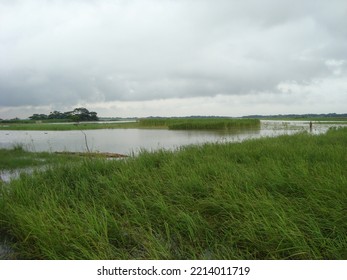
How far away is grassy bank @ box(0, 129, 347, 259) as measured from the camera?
2.81 meters

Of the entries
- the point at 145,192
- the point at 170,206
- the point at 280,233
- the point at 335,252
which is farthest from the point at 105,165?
the point at 335,252

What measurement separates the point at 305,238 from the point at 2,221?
4449 millimetres

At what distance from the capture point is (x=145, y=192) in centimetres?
475

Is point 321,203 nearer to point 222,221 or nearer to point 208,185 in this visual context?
point 222,221

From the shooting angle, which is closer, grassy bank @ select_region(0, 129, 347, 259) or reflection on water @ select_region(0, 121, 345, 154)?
grassy bank @ select_region(0, 129, 347, 259)

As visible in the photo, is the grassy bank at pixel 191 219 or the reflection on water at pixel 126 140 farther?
the reflection on water at pixel 126 140

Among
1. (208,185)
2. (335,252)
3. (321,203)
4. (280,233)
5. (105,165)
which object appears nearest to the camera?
(335,252)

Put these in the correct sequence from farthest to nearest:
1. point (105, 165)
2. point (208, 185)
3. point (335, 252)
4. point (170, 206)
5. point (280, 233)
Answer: point (105, 165), point (208, 185), point (170, 206), point (280, 233), point (335, 252)

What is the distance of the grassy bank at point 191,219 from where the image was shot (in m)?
2.81

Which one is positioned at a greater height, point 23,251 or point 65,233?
point 65,233

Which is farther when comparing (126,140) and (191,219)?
(126,140)

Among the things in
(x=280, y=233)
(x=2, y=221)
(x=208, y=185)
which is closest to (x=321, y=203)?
(x=280, y=233)

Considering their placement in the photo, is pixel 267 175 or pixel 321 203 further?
pixel 267 175

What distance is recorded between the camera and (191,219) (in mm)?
3334
